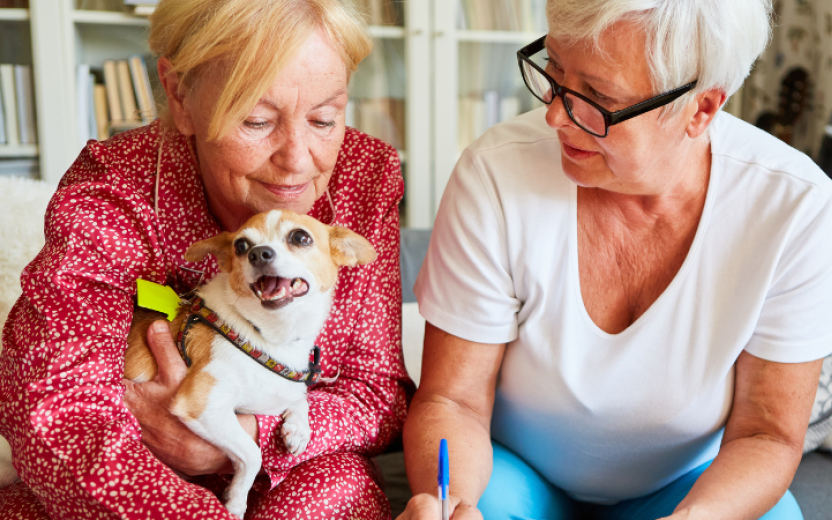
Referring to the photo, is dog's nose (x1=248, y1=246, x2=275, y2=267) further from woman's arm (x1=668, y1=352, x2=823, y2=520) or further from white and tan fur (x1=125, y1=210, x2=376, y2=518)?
woman's arm (x1=668, y1=352, x2=823, y2=520)

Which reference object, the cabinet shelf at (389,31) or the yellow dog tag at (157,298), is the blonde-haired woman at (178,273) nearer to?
the yellow dog tag at (157,298)

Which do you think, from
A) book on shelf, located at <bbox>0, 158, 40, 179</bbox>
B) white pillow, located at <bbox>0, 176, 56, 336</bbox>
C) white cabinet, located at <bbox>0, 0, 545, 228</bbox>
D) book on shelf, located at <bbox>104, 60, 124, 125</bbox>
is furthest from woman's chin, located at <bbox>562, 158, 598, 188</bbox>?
book on shelf, located at <bbox>0, 158, 40, 179</bbox>

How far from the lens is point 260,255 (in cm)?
104

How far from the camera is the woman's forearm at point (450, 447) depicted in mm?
1106

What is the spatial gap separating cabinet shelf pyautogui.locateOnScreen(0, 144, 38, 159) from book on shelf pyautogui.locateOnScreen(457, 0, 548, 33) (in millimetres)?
1847

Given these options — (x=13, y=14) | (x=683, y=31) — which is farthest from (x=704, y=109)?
(x=13, y=14)

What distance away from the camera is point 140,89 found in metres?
2.86

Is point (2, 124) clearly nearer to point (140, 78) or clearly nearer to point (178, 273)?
point (140, 78)

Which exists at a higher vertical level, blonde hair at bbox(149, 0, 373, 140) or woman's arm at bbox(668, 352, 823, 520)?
blonde hair at bbox(149, 0, 373, 140)

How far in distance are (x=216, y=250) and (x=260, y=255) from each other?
0.14m

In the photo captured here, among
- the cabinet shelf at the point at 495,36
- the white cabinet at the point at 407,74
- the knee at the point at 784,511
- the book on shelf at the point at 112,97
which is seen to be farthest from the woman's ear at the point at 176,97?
the cabinet shelf at the point at 495,36

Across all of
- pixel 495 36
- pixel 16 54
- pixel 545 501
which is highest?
pixel 495 36

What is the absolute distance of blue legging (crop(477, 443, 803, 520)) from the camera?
1195 mm

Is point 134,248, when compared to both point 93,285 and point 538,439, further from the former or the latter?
point 538,439
